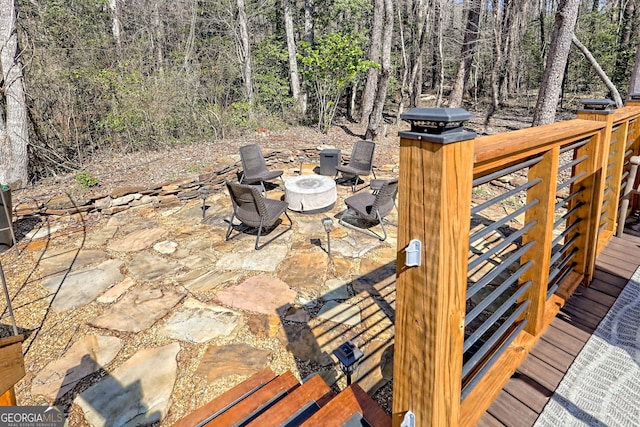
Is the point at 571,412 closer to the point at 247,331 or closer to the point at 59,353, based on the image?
the point at 247,331

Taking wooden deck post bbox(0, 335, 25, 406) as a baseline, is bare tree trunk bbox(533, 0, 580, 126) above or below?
above

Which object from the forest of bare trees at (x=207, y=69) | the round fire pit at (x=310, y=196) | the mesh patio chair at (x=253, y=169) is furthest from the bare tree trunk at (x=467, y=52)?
the round fire pit at (x=310, y=196)

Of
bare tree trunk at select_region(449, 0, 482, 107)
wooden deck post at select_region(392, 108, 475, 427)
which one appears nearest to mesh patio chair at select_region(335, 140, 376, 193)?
wooden deck post at select_region(392, 108, 475, 427)

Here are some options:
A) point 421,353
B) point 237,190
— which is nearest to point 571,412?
point 421,353

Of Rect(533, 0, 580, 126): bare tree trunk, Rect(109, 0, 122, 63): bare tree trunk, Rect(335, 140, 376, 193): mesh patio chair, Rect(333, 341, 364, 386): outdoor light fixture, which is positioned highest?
Rect(109, 0, 122, 63): bare tree trunk

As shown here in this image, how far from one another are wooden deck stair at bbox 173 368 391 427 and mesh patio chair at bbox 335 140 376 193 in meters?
4.52

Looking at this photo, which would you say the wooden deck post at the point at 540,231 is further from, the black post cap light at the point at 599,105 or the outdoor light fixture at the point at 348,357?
the outdoor light fixture at the point at 348,357

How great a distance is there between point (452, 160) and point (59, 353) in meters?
3.04

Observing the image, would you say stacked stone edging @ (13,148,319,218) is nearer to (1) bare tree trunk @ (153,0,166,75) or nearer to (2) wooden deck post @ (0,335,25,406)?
(2) wooden deck post @ (0,335,25,406)

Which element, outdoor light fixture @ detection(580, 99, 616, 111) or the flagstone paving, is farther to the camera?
the flagstone paving

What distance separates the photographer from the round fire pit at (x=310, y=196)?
5.12m

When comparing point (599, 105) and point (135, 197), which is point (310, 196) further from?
point (599, 105)

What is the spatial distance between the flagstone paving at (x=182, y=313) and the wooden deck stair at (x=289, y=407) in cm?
41

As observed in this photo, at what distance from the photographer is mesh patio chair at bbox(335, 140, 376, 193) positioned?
20.2ft
